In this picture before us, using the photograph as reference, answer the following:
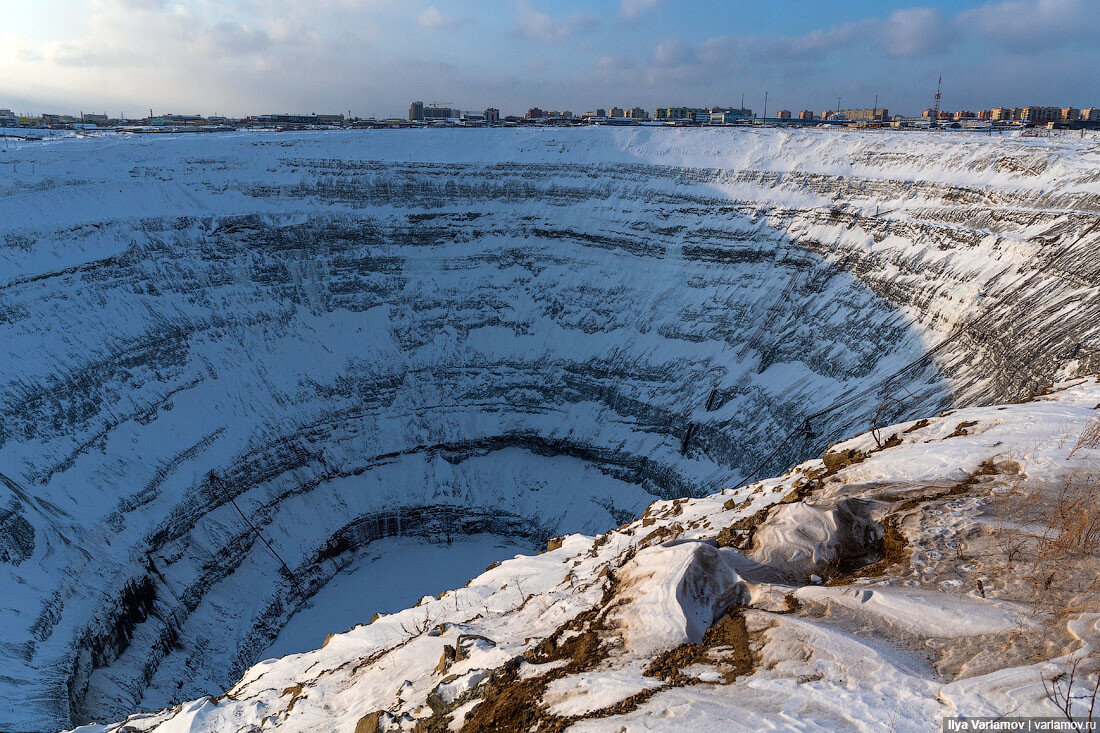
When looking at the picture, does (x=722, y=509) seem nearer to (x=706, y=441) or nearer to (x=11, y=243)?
(x=706, y=441)

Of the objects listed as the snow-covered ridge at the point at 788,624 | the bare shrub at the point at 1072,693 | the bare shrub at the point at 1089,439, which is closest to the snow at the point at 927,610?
the snow-covered ridge at the point at 788,624

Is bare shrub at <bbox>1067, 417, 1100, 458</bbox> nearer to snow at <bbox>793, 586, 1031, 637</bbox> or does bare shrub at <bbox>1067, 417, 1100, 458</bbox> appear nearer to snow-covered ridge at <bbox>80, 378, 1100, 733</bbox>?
snow-covered ridge at <bbox>80, 378, 1100, 733</bbox>

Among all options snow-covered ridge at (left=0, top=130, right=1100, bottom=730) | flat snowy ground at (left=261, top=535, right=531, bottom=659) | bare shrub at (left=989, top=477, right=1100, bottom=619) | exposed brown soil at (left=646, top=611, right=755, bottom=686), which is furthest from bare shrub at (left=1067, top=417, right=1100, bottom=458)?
flat snowy ground at (left=261, top=535, right=531, bottom=659)

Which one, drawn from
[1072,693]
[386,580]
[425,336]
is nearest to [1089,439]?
[1072,693]

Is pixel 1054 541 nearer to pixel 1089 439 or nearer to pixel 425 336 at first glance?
pixel 1089 439

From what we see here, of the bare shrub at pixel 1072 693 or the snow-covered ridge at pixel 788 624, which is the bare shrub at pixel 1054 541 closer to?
the snow-covered ridge at pixel 788 624

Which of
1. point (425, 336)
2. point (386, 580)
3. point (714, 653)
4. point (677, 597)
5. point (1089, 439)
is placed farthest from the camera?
point (425, 336)
